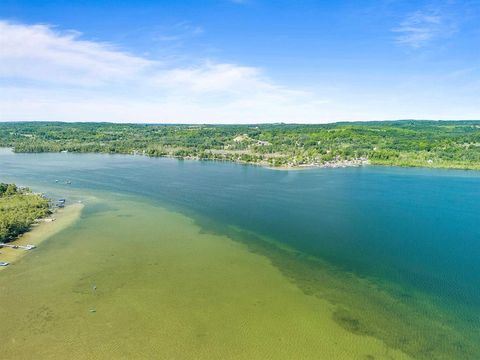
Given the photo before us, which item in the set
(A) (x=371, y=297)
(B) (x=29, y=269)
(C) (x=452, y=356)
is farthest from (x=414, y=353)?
(B) (x=29, y=269)

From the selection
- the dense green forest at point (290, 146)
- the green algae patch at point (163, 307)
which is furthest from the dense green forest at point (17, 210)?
Result: the dense green forest at point (290, 146)

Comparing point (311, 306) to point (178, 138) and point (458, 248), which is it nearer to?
point (458, 248)

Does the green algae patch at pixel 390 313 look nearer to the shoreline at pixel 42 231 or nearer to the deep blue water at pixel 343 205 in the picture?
the deep blue water at pixel 343 205

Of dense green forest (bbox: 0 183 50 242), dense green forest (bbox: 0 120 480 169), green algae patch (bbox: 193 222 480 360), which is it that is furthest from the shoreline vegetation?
dense green forest (bbox: 0 120 480 169)

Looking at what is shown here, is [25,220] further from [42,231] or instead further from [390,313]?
[390,313]

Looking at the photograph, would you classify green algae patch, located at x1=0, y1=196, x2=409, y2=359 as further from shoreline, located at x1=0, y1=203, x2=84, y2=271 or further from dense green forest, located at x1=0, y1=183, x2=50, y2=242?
dense green forest, located at x1=0, y1=183, x2=50, y2=242
